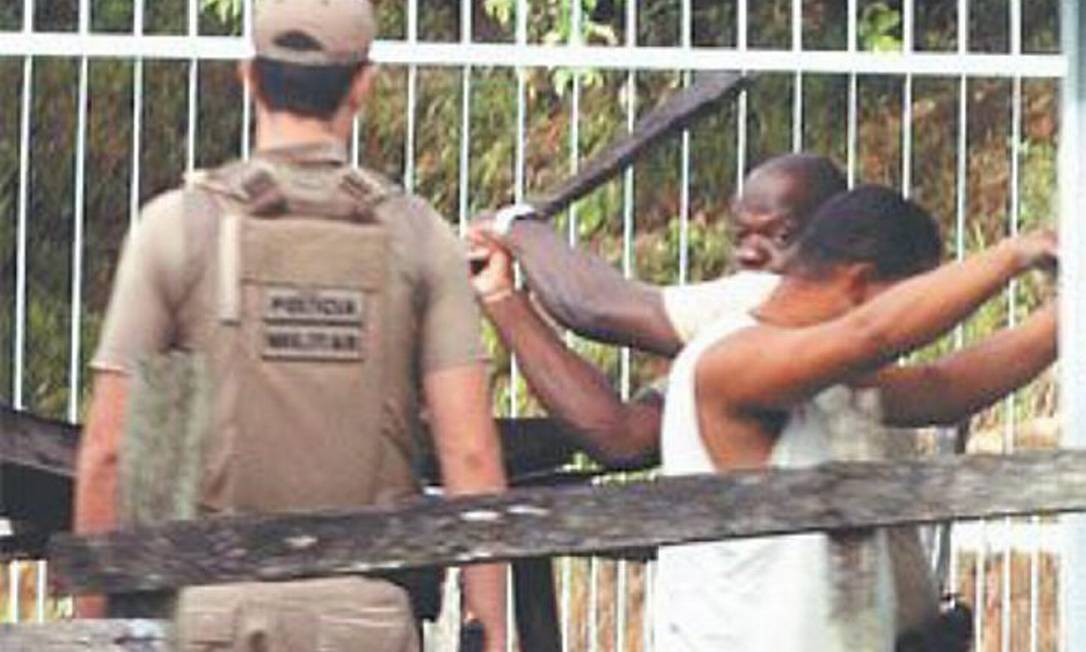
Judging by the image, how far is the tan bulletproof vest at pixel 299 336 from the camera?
17.7 feet

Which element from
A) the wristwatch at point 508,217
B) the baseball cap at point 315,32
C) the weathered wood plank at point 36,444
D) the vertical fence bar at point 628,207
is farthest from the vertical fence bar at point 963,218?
the baseball cap at point 315,32

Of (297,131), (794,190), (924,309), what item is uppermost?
(297,131)

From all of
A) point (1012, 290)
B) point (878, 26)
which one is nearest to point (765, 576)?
point (1012, 290)

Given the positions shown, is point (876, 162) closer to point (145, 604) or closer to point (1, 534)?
point (1, 534)

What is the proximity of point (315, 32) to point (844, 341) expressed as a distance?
968 mm

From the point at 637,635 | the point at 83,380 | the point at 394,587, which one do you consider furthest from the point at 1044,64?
the point at 394,587

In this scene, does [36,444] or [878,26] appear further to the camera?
[878,26]

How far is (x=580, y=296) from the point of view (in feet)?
22.8

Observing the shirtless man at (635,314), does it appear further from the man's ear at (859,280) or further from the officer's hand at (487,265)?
the man's ear at (859,280)

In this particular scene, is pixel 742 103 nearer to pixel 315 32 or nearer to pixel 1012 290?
pixel 1012 290

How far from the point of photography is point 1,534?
772 cm

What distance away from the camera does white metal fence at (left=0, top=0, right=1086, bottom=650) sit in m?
8.88

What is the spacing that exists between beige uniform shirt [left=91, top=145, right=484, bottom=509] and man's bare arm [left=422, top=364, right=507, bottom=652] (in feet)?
0.09

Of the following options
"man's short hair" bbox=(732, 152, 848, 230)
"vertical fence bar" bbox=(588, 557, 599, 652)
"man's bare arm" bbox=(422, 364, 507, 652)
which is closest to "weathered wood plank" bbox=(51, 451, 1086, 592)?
"man's bare arm" bbox=(422, 364, 507, 652)
